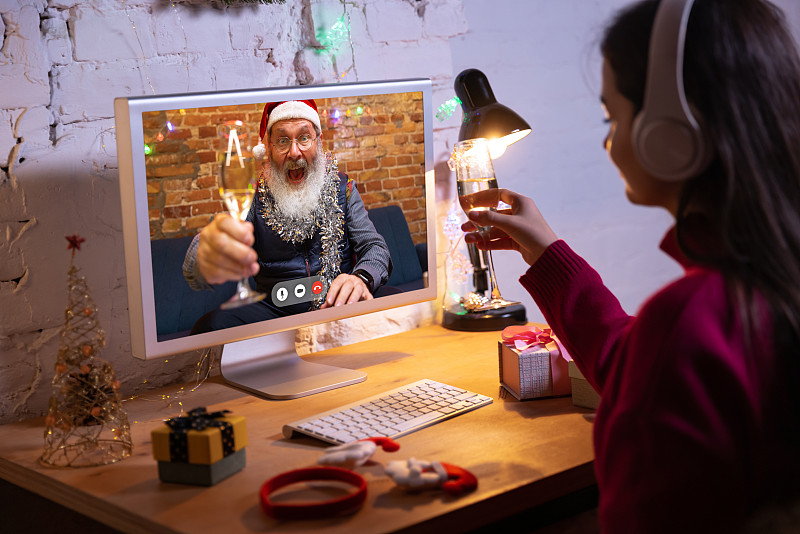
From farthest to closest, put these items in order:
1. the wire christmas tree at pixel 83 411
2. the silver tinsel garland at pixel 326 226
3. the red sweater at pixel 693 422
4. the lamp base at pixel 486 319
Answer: the lamp base at pixel 486 319 → the silver tinsel garland at pixel 326 226 → the wire christmas tree at pixel 83 411 → the red sweater at pixel 693 422

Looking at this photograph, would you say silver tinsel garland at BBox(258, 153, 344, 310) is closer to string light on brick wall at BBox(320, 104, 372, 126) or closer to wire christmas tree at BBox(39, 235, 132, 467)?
string light on brick wall at BBox(320, 104, 372, 126)

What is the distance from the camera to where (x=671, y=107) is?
792mm

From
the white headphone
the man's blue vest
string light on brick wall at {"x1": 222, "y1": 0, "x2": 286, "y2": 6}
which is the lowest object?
the man's blue vest

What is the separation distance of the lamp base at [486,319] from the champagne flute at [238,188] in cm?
65

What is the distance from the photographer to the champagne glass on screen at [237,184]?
50.3 inches

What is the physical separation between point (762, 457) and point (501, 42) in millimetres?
1566

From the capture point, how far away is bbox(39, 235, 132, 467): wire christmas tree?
46.4 inches

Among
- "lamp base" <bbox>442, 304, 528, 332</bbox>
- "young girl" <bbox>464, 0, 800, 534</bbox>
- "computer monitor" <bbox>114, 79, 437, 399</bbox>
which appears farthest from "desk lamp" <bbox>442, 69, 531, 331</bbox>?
"young girl" <bbox>464, 0, 800, 534</bbox>

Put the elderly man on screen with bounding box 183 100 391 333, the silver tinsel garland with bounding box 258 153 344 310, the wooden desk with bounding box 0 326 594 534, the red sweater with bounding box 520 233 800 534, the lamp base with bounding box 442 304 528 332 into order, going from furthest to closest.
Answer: the lamp base with bounding box 442 304 528 332, the silver tinsel garland with bounding box 258 153 344 310, the elderly man on screen with bounding box 183 100 391 333, the wooden desk with bounding box 0 326 594 534, the red sweater with bounding box 520 233 800 534

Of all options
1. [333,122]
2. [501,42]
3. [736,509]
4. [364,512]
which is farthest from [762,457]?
[501,42]

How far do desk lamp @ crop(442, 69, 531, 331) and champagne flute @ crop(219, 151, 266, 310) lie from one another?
0.57 metres

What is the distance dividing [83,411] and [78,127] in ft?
1.68

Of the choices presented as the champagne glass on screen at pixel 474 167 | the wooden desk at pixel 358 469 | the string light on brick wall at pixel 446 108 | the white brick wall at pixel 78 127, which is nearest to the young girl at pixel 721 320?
the wooden desk at pixel 358 469

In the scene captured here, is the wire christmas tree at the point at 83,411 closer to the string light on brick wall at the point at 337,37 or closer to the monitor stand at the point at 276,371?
the monitor stand at the point at 276,371
